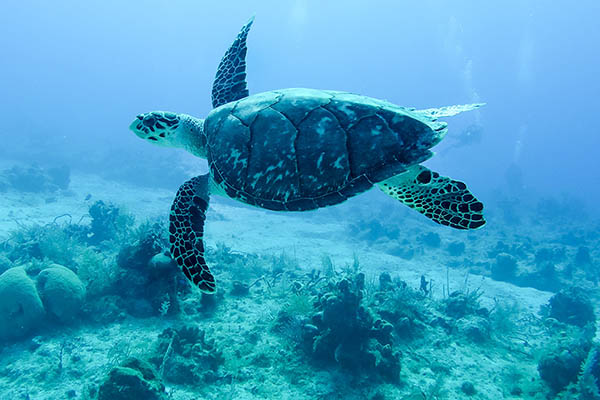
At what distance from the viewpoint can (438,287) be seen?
9.83 m

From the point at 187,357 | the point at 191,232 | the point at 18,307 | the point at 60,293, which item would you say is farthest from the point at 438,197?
the point at 18,307

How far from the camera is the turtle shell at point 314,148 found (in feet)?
9.89

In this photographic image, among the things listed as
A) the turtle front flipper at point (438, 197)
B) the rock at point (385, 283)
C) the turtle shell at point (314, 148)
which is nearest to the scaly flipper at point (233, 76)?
the turtle shell at point (314, 148)

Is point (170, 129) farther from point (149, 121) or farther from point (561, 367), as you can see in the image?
point (561, 367)

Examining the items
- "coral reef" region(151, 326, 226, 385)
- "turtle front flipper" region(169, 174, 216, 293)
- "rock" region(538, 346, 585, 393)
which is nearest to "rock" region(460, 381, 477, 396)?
"rock" region(538, 346, 585, 393)

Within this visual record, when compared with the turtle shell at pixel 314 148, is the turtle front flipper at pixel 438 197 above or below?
below

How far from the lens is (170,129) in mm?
4250

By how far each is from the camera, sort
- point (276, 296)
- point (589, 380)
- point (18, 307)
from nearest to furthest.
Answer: point (589, 380), point (18, 307), point (276, 296)

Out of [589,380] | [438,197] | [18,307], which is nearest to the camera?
[438,197]

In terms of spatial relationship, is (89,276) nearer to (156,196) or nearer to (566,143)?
(156,196)

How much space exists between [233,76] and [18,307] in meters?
5.22

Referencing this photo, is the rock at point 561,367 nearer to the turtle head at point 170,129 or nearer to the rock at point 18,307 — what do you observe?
the turtle head at point 170,129

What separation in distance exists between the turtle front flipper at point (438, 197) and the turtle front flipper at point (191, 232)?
210 centimetres

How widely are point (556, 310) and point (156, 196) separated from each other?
2164 centimetres
